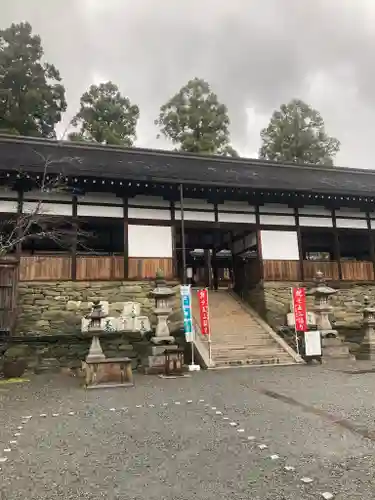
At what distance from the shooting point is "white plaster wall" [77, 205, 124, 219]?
14.3m

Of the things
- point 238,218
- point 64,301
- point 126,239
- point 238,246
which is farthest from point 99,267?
point 238,246

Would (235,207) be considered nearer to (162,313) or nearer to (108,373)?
(162,313)

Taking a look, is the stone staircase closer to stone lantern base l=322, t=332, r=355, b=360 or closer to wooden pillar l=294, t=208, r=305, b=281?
stone lantern base l=322, t=332, r=355, b=360

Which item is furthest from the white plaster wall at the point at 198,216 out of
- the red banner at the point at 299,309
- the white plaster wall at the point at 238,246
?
the red banner at the point at 299,309

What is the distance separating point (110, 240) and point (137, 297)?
201 inches

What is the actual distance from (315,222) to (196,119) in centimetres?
1977

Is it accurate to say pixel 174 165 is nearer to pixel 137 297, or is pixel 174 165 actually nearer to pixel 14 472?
pixel 137 297

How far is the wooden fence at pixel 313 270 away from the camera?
15.9 metres

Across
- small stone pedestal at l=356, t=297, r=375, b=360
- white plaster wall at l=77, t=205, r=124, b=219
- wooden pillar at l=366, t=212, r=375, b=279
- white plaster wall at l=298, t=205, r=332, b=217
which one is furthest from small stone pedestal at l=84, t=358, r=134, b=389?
wooden pillar at l=366, t=212, r=375, b=279

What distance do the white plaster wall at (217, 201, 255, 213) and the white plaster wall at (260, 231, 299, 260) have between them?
1155 millimetres

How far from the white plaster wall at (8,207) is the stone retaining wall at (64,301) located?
Result: 2499 mm

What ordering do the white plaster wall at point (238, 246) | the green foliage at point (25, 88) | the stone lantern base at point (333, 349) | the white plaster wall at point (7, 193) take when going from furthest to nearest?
the green foliage at point (25, 88) < the white plaster wall at point (238, 246) < the white plaster wall at point (7, 193) < the stone lantern base at point (333, 349)

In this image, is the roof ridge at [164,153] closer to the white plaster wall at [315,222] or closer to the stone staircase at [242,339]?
the white plaster wall at [315,222]

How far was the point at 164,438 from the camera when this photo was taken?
4918 mm
